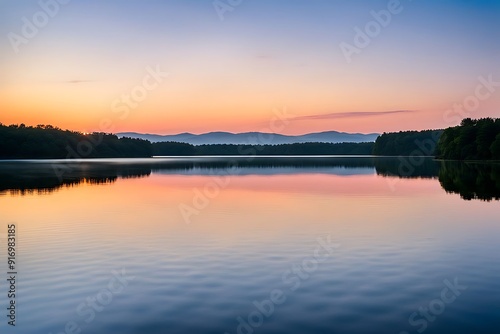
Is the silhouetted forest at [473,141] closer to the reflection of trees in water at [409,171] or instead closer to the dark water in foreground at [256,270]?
the reflection of trees in water at [409,171]

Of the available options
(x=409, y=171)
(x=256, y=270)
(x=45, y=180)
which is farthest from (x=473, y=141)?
(x=256, y=270)

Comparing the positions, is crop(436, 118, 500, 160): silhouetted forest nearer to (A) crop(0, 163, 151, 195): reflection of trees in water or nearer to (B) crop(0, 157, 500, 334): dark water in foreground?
(A) crop(0, 163, 151, 195): reflection of trees in water

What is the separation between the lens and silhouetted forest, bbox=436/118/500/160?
444 feet

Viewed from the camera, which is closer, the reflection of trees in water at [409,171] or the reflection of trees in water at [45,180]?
the reflection of trees in water at [45,180]

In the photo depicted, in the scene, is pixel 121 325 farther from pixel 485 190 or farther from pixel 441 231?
pixel 485 190

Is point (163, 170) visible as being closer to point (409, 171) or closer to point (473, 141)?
point (409, 171)

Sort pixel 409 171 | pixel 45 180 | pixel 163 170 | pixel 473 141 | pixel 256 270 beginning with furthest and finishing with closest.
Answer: pixel 473 141 < pixel 163 170 < pixel 409 171 < pixel 45 180 < pixel 256 270

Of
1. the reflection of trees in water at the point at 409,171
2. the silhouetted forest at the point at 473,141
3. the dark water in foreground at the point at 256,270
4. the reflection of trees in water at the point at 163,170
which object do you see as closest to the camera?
the dark water in foreground at the point at 256,270

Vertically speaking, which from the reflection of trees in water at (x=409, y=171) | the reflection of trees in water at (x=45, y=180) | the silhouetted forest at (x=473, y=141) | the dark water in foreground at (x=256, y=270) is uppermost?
the silhouetted forest at (x=473, y=141)

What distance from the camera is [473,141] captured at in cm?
14688

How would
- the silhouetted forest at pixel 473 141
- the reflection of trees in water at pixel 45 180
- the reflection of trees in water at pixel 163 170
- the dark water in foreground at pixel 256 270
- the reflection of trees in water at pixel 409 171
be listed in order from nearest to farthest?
1. the dark water in foreground at pixel 256 270
2. the reflection of trees in water at pixel 163 170
3. the reflection of trees in water at pixel 45 180
4. the reflection of trees in water at pixel 409 171
5. the silhouetted forest at pixel 473 141

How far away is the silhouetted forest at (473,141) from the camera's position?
135250 millimetres

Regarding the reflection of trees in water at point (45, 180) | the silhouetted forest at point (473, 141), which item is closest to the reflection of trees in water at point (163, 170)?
the reflection of trees in water at point (45, 180)

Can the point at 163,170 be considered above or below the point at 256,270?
above
